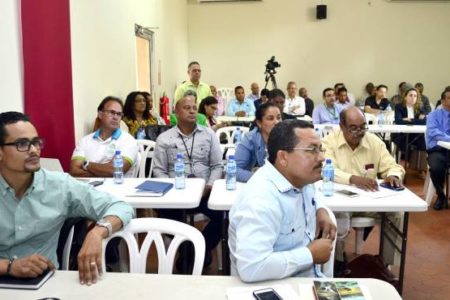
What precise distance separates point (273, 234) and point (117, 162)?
5.72 feet

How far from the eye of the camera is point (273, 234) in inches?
58.1

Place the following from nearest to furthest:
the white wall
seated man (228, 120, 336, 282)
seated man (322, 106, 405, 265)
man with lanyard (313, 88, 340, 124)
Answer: seated man (228, 120, 336, 282)
the white wall
seated man (322, 106, 405, 265)
man with lanyard (313, 88, 340, 124)

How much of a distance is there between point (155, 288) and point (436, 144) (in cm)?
432

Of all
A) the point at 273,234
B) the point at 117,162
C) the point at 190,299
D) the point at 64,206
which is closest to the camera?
the point at 190,299

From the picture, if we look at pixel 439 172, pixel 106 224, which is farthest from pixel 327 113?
pixel 106 224

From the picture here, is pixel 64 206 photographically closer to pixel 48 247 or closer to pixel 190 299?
pixel 48 247

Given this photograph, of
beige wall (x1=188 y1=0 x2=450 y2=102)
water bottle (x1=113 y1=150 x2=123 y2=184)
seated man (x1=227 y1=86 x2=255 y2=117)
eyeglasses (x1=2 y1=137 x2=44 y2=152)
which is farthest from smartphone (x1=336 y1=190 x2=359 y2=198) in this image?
beige wall (x1=188 y1=0 x2=450 y2=102)

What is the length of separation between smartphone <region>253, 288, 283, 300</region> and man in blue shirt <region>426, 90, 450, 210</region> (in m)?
3.94

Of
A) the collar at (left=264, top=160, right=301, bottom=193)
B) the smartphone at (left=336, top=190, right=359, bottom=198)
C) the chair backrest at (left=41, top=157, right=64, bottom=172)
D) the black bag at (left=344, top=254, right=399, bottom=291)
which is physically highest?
the collar at (left=264, top=160, right=301, bottom=193)

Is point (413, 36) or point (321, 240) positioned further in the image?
point (413, 36)

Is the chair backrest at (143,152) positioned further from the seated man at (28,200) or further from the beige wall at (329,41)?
the beige wall at (329,41)

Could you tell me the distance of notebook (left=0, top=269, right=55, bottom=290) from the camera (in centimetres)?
141

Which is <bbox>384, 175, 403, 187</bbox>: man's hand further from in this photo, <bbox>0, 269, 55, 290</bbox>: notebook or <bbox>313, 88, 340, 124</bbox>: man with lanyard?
<bbox>313, 88, 340, 124</bbox>: man with lanyard

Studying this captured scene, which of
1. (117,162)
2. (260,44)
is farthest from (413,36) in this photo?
(117,162)
